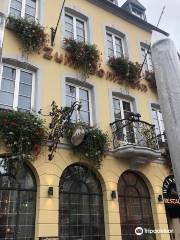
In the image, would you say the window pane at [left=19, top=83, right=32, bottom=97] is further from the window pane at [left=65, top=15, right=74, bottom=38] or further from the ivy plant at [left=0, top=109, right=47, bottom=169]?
the window pane at [left=65, top=15, right=74, bottom=38]

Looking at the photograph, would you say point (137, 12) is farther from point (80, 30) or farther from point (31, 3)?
point (31, 3)

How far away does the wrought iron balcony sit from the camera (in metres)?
9.88

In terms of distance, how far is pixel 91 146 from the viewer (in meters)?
9.19

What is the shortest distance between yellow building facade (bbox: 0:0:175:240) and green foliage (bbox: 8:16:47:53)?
7.9 inches

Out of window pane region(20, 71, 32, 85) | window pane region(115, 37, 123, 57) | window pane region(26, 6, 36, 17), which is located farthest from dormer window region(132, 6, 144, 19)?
window pane region(20, 71, 32, 85)

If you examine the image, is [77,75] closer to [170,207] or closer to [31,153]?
[31,153]

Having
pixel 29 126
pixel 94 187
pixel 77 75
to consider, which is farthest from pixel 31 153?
pixel 77 75

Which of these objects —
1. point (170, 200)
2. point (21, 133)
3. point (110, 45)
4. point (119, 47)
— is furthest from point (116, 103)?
point (21, 133)

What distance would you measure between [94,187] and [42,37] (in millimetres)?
5398

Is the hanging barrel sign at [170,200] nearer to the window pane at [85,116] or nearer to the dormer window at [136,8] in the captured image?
the window pane at [85,116]

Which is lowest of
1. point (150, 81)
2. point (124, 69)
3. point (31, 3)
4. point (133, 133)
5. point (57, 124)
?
point (57, 124)

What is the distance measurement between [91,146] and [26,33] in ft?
14.2

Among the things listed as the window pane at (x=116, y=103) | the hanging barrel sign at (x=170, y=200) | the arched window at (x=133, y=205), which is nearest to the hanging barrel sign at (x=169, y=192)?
the hanging barrel sign at (x=170, y=200)

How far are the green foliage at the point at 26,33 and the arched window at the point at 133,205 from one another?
5.46 metres
